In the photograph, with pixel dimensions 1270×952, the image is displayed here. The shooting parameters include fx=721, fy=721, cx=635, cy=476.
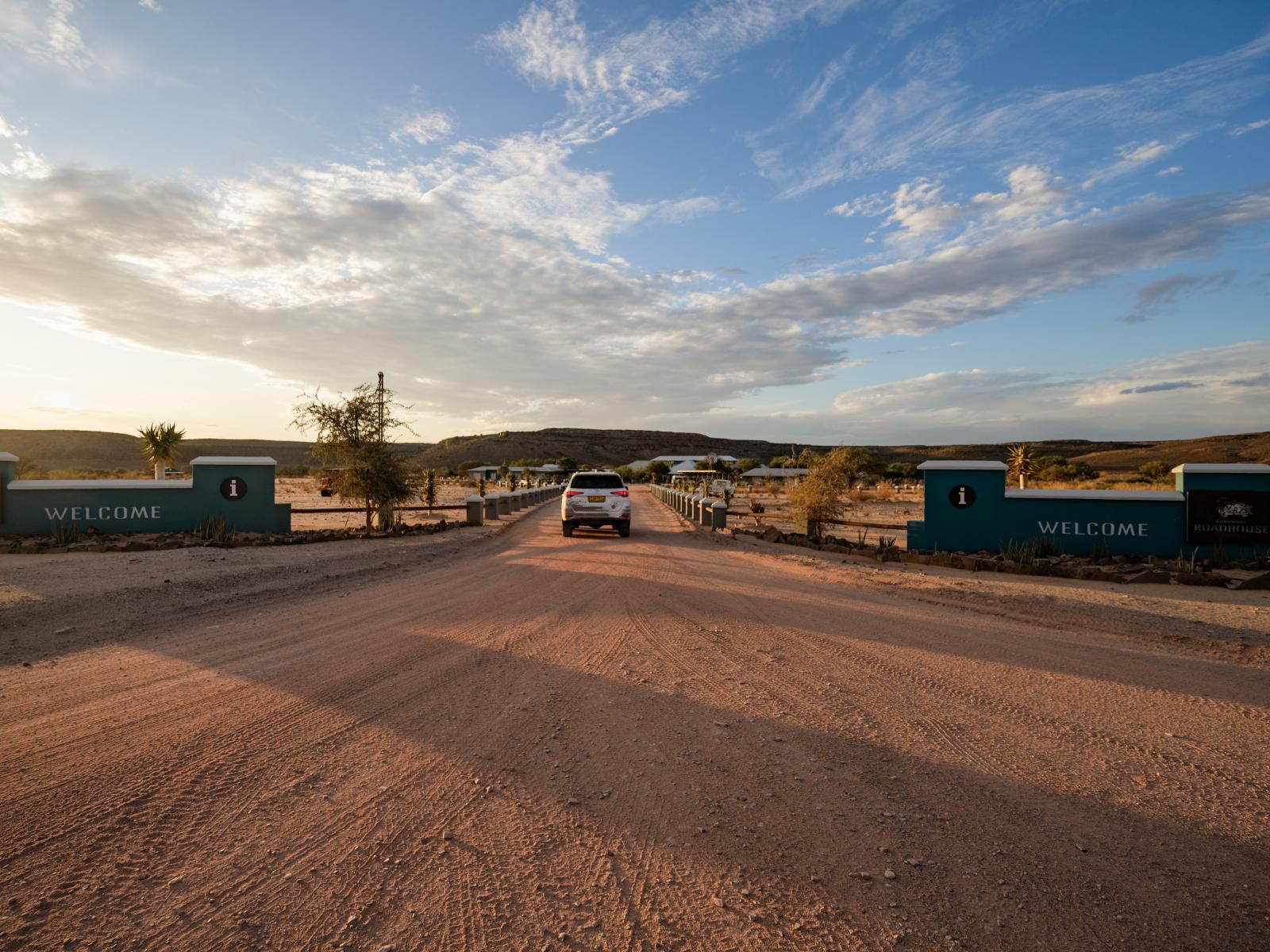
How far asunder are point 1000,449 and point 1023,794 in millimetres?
131270

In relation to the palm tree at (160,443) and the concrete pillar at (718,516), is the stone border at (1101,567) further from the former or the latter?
the palm tree at (160,443)

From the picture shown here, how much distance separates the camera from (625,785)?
171 inches

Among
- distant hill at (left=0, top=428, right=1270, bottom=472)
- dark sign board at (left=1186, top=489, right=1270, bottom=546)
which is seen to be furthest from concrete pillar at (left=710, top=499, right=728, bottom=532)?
distant hill at (left=0, top=428, right=1270, bottom=472)

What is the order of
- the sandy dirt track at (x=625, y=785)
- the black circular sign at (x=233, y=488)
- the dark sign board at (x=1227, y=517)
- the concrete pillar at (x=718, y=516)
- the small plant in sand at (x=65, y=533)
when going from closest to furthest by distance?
the sandy dirt track at (x=625, y=785) < the dark sign board at (x=1227, y=517) < the small plant in sand at (x=65, y=533) < the black circular sign at (x=233, y=488) < the concrete pillar at (x=718, y=516)

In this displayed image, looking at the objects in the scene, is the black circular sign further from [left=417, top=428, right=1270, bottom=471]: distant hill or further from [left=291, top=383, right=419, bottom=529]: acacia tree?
[left=417, top=428, right=1270, bottom=471]: distant hill

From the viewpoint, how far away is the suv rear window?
2272 cm

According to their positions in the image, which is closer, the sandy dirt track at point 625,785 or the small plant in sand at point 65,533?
the sandy dirt track at point 625,785

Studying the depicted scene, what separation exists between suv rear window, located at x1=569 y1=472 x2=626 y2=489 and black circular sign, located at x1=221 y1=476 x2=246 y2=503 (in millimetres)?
9358

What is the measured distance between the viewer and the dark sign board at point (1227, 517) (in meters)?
15.9

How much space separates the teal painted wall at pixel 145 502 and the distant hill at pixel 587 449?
58731 mm

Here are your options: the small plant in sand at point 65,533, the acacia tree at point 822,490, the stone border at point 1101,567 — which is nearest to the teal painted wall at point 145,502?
the small plant in sand at point 65,533

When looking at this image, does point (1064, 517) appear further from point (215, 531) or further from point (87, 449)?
point (87, 449)

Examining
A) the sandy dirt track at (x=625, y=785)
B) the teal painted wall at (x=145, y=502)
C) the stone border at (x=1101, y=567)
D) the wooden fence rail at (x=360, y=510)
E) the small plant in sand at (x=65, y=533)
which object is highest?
the teal painted wall at (x=145, y=502)

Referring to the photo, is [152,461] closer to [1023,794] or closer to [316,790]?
[316,790]
